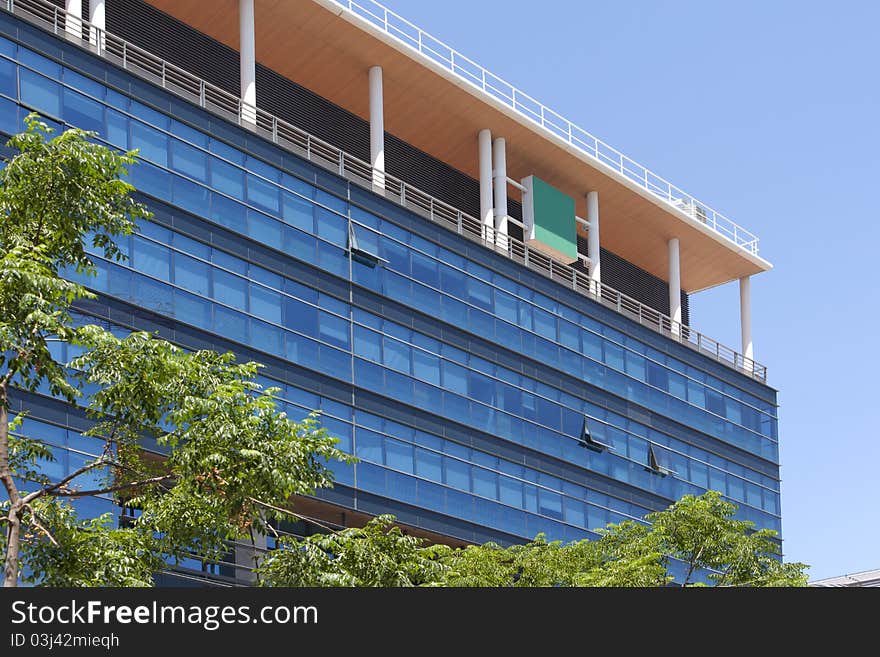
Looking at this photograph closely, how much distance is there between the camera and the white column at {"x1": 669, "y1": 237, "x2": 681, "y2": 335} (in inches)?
2908

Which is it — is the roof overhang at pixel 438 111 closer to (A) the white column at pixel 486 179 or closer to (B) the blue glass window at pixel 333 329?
(A) the white column at pixel 486 179

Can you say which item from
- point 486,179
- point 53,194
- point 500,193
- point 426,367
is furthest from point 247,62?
point 53,194

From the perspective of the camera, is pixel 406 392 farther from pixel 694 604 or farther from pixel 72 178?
pixel 694 604

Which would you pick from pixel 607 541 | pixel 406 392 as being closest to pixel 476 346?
pixel 406 392

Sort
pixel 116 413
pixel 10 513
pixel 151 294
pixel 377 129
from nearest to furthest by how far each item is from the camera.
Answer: pixel 10 513 < pixel 116 413 < pixel 151 294 < pixel 377 129

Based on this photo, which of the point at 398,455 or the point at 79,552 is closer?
the point at 79,552

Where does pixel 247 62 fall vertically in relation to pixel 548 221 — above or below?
above

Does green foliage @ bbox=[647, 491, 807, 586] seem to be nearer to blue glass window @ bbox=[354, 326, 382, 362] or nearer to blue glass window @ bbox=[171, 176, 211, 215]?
blue glass window @ bbox=[354, 326, 382, 362]

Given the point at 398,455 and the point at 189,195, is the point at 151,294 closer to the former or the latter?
the point at 189,195

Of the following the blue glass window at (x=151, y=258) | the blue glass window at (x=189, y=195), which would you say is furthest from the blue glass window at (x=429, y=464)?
the blue glass window at (x=151, y=258)

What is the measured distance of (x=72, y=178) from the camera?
25.0m

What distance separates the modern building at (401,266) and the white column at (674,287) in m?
0.10

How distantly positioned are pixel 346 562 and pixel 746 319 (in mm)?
55714

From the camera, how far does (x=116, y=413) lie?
24547 mm
